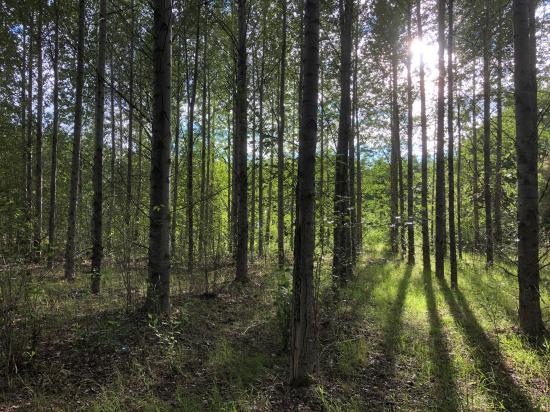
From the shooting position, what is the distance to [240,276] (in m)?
9.05

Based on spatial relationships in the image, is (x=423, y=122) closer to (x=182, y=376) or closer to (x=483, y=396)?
(x=483, y=396)

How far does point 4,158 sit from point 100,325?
14095mm

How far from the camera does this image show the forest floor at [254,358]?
145 inches

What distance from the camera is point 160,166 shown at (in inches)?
218

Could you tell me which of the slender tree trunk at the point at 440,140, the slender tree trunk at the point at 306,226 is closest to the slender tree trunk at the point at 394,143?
the slender tree trunk at the point at 440,140

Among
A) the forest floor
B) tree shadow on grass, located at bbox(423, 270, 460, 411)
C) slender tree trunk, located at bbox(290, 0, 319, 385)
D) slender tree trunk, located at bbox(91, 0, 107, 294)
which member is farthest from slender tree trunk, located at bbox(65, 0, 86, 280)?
tree shadow on grass, located at bbox(423, 270, 460, 411)

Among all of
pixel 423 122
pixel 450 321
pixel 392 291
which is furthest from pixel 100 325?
pixel 423 122

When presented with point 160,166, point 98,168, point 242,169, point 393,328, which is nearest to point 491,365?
point 393,328

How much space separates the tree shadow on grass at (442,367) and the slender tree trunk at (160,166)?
380 cm

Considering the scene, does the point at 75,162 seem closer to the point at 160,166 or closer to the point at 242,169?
the point at 242,169

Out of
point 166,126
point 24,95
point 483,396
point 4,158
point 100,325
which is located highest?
point 24,95

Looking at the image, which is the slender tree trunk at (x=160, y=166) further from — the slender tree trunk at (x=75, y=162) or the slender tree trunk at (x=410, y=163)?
the slender tree trunk at (x=410, y=163)

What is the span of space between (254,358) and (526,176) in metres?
4.76

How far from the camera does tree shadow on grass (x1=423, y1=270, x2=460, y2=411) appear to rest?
3.83 metres
